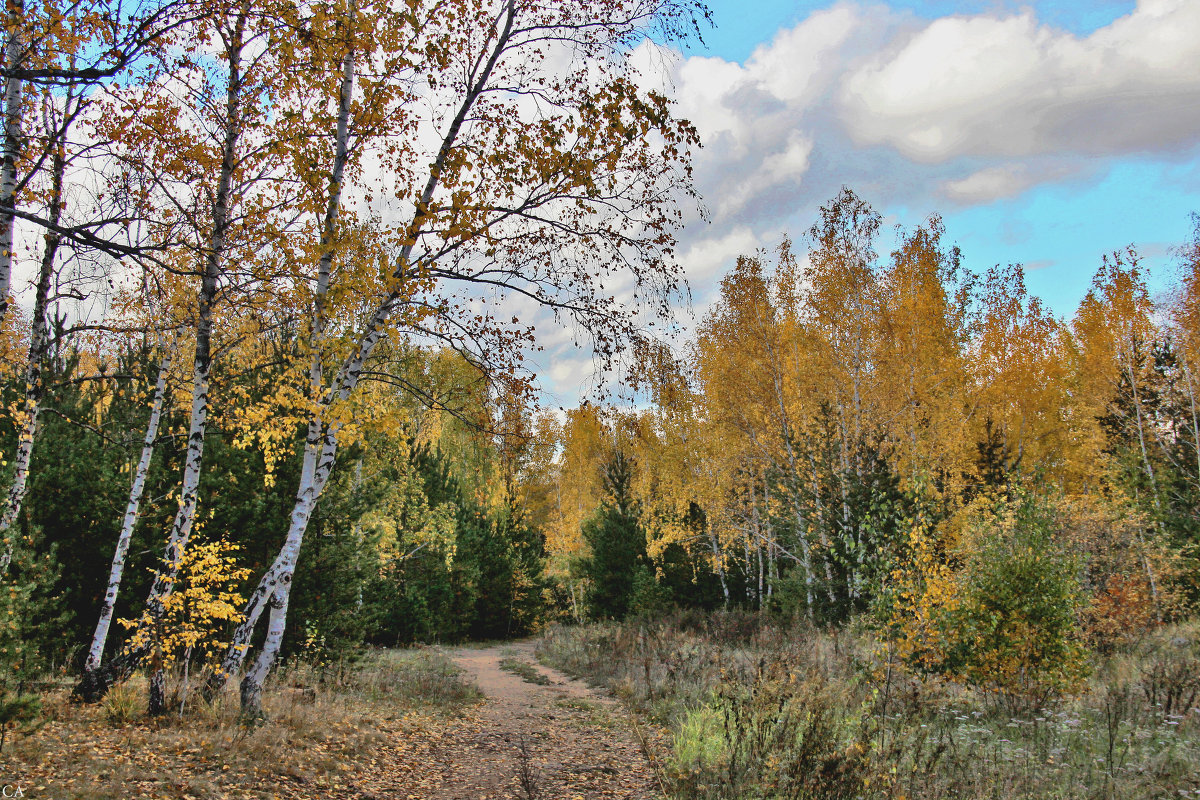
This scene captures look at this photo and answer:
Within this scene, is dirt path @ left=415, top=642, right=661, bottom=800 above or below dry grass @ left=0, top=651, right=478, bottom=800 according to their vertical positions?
below

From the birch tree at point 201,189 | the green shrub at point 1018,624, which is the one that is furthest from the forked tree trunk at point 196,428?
the green shrub at point 1018,624

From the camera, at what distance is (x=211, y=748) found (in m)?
5.41

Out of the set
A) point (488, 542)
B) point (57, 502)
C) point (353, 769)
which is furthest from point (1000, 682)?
point (488, 542)

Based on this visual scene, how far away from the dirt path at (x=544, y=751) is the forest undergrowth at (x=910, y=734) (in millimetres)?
476

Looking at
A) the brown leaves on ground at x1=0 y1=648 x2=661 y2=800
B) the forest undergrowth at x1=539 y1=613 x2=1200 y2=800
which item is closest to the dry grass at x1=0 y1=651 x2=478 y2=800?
the brown leaves on ground at x1=0 y1=648 x2=661 y2=800

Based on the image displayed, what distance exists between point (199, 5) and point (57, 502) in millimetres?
6710

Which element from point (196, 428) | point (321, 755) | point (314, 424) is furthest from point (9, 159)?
point (321, 755)

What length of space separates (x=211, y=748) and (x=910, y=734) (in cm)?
634

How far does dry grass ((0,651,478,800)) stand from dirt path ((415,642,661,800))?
70cm

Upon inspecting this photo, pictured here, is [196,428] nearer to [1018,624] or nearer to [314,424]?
[314,424]

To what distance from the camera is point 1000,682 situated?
23.5 feet

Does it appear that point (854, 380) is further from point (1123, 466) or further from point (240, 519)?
point (240, 519)

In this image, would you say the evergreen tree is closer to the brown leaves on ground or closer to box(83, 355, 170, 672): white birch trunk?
the brown leaves on ground

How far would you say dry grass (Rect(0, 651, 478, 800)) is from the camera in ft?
14.6
